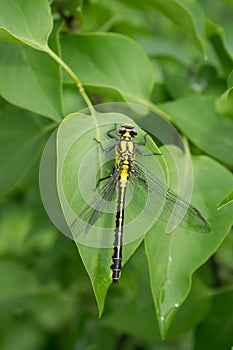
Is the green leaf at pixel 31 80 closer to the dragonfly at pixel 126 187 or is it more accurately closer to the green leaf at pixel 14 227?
the dragonfly at pixel 126 187

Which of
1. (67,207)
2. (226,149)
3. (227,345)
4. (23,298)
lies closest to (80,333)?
(23,298)

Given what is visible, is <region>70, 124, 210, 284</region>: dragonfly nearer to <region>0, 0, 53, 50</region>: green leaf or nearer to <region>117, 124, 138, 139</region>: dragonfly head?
<region>117, 124, 138, 139</region>: dragonfly head

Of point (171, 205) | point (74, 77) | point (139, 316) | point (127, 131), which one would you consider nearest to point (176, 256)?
point (171, 205)

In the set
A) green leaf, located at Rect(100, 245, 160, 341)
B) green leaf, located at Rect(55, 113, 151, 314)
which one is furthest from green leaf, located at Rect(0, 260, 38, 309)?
green leaf, located at Rect(55, 113, 151, 314)

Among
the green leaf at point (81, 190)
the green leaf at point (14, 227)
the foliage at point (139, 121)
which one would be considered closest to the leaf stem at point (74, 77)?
the foliage at point (139, 121)

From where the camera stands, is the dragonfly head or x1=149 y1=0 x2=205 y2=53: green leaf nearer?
the dragonfly head
